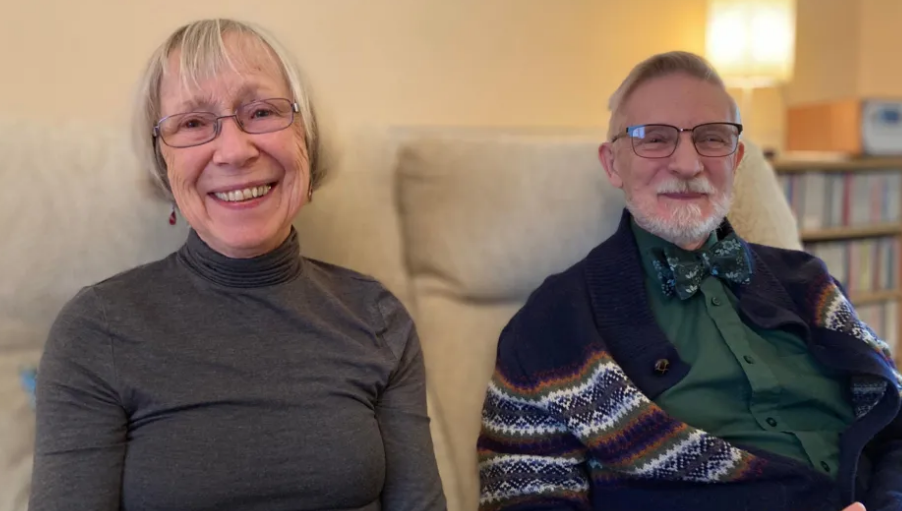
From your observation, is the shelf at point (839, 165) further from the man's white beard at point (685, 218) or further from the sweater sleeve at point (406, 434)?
the sweater sleeve at point (406, 434)

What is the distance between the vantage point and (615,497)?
1190 millimetres

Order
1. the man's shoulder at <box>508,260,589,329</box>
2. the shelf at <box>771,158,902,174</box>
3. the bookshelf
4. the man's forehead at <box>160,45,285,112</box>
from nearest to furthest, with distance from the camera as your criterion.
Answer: the man's forehead at <box>160,45,285,112</box> → the man's shoulder at <box>508,260,589,329</box> → the shelf at <box>771,158,902,174</box> → the bookshelf

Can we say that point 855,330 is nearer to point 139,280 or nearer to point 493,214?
point 493,214

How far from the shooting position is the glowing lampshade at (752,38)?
245 cm

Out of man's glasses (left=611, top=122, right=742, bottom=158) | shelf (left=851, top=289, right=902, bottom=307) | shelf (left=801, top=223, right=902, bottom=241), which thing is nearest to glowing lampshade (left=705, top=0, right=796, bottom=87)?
shelf (left=801, top=223, right=902, bottom=241)

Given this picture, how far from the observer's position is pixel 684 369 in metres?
1.20

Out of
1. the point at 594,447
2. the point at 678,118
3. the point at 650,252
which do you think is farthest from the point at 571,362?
the point at 678,118

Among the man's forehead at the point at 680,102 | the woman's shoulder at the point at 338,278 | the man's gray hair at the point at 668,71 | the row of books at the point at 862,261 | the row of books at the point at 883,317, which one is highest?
the man's gray hair at the point at 668,71

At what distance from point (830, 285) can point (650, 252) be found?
34 centimetres

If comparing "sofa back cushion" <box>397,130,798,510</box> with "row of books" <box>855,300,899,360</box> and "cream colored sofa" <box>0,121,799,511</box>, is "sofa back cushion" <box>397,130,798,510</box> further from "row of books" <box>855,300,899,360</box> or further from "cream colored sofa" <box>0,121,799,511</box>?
"row of books" <box>855,300,899,360</box>

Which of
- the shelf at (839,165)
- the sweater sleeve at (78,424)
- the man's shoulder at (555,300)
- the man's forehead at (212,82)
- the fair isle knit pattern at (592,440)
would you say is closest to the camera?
the sweater sleeve at (78,424)

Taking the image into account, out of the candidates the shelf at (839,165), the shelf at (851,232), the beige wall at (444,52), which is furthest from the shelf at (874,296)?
the beige wall at (444,52)

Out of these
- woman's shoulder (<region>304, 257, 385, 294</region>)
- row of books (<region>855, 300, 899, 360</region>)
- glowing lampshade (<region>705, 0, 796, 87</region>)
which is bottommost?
row of books (<region>855, 300, 899, 360</region>)

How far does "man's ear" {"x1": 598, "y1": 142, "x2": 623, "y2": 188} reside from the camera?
140 cm
